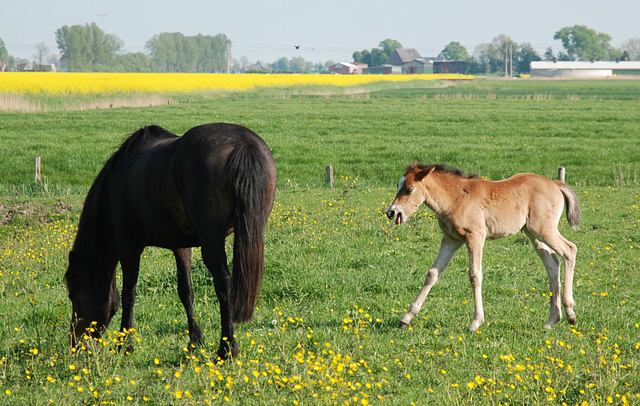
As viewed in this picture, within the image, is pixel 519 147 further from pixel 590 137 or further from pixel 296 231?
pixel 296 231

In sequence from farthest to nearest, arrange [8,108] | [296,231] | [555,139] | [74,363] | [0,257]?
[8,108] < [555,139] < [296,231] < [0,257] < [74,363]

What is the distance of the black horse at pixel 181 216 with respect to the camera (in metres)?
5.35

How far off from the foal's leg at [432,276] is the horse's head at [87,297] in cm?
293

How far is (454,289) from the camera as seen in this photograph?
315 inches

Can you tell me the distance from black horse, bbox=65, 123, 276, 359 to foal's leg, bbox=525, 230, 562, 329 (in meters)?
3.23

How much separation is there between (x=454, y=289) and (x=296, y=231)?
4105 mm

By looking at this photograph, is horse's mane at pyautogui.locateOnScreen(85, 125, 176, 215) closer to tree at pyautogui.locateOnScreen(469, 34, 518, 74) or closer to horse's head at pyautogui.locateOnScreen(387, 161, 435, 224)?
horse's head at pyautogui.locateOnScreen(387, 161, 435, 224)

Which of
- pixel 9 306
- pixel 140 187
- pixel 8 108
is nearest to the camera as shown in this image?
pixel 140 187

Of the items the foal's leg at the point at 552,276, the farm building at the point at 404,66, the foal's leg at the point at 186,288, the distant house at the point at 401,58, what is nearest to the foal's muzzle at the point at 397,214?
the foal's leg at the point at 552,276

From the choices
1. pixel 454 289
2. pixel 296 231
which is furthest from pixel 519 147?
pixel 454 289

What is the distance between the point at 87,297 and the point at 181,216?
1403 mm

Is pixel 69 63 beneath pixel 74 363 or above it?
above

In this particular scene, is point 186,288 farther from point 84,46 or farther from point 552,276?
point 84,46

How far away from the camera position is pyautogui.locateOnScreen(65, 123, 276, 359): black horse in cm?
535
